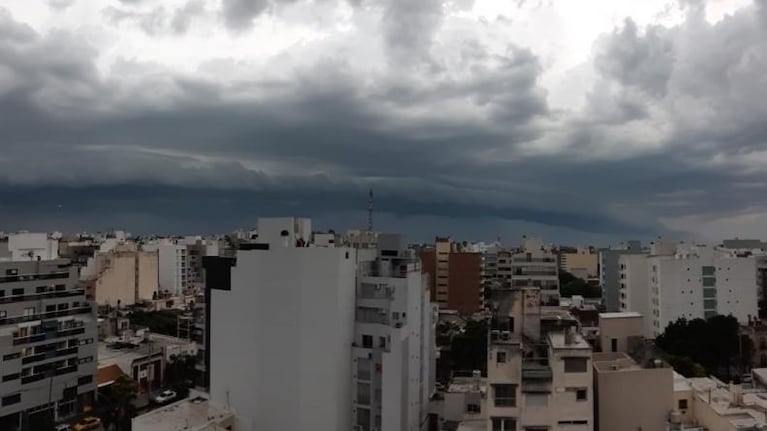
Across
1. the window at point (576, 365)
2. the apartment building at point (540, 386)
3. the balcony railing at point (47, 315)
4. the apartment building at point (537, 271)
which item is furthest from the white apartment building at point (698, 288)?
the balcony railing at point (47, 315)

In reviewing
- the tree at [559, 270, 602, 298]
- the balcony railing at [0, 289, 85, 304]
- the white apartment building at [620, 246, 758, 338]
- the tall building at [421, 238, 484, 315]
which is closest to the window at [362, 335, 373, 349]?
the balcony railing at [0, 289, 85, 304]

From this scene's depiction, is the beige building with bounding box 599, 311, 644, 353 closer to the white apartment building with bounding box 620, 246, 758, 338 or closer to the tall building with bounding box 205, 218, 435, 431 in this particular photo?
the tall building with bounding box 205, 218, 435, 431

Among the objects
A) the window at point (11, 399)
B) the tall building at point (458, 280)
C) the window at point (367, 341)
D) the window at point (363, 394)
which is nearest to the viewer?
the window at point (363, 394)

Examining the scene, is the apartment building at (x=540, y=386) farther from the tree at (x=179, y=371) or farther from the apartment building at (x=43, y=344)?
the tree at (x=179, y=371)

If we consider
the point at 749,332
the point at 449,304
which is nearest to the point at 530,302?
the point at 749,332

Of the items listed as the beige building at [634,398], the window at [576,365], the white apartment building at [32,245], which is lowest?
the beige building at [634,398]

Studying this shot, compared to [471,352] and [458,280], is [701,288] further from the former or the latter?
[458,280]
